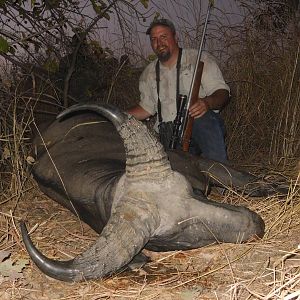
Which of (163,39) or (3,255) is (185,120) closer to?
(163,39)

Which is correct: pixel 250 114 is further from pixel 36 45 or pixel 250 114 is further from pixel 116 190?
pixel 116 190

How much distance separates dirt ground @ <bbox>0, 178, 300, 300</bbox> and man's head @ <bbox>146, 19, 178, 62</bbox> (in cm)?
183

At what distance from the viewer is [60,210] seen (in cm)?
432

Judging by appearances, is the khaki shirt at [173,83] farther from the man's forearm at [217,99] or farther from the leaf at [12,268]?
the leaf at [12,268]

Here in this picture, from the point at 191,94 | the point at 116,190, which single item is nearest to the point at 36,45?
the point at 191,94

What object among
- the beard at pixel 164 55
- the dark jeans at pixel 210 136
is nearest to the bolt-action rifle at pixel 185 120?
the dark jeans at pixel 210 136

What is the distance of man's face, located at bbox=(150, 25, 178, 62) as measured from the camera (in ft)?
16.5

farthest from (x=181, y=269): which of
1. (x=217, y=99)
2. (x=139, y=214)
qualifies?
(x=217, y=99)

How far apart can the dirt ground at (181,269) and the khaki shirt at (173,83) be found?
1.53 meters

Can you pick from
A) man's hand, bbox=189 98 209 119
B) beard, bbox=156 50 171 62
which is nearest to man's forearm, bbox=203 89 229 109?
man's hand, bbox=189 98 209 119

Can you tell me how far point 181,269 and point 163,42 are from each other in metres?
2.57

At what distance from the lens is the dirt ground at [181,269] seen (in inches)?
106

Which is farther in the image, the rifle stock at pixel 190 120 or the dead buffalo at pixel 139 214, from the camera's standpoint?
the rifle stock at pixel 190 120

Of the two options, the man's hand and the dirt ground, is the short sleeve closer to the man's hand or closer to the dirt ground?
the man's hand
